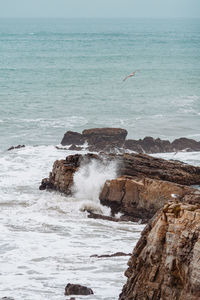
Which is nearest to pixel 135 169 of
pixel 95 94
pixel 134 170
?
pixel 134 170

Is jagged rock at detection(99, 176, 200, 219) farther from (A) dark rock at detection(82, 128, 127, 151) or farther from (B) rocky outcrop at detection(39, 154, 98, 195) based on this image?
(A) dark rock at detection(82, 128, 127, 151)

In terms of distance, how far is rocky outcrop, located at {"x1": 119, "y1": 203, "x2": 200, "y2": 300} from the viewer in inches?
361

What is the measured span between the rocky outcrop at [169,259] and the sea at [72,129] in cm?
149

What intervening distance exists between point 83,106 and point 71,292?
34008 millimetres

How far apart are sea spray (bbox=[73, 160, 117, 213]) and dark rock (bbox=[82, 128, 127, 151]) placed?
294 inches

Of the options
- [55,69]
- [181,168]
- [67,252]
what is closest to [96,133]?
[181,168]

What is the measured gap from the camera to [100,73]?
64.9 metres

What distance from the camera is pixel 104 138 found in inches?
1112

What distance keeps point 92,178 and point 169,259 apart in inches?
407

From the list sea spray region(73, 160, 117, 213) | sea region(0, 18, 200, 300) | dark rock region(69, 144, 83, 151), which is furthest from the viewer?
dark rock region(69, 144, 83, 151)

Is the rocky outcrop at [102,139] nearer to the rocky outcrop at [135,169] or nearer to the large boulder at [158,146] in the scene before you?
the large boulder at [158,146]

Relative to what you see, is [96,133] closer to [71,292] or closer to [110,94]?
[71,292]

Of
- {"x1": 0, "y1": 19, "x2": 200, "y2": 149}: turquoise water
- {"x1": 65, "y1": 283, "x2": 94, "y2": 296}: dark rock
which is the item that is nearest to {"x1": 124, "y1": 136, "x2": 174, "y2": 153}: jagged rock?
{"x1": 0, "y1": 19, "x2": 200, "y2": 149}: turquoise water

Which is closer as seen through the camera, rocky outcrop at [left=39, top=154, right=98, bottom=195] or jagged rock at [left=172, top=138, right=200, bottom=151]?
rocky outcrop at [left=39, top=154, right=98, bottom=195]
